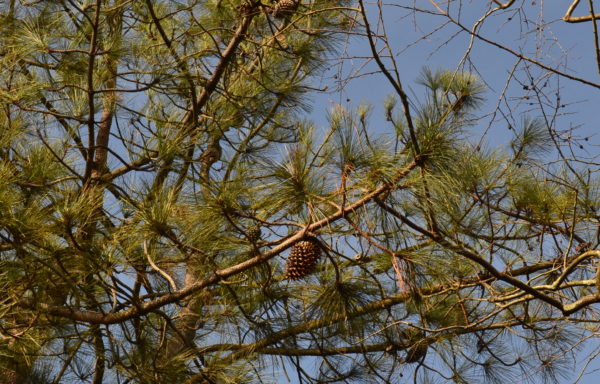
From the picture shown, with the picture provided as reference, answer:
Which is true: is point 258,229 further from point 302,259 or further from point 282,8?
point 282,8

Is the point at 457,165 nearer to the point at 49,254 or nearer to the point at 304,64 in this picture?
the point at 49,254

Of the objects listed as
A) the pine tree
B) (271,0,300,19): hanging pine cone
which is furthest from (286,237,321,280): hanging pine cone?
(271,0,300,19): hanging pine cone

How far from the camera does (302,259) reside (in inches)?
69.4

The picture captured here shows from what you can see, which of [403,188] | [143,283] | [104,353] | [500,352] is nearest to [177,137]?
[143,283]

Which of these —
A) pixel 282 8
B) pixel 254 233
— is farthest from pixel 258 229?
pixel 282 8

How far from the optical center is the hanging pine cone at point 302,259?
176 cm

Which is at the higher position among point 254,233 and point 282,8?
point 282,8

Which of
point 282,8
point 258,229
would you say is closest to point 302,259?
point 258,229

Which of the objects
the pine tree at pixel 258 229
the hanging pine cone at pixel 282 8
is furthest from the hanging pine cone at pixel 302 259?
the hanging pine cone at pixel 282 8

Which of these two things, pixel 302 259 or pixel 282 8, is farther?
pixel 282 8

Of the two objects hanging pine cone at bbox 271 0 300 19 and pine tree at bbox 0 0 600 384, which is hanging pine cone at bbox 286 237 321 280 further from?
hanging pine cone at bbox 271 0 300 19

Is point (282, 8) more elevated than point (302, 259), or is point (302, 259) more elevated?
point (282, 8)

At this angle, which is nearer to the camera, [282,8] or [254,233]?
[254,233]

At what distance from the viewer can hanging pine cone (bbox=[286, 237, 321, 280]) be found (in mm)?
1761
